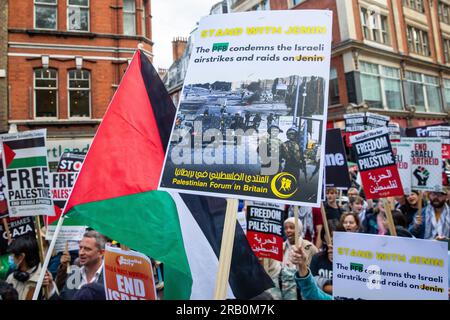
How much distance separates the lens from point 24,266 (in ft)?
13.4

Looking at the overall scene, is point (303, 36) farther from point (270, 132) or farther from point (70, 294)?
Result: point (70, 294)

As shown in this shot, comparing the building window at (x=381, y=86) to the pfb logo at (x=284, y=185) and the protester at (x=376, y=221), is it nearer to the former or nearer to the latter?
the protester at (x=376, y=221)

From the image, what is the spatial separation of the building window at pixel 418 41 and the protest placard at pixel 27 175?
2675 centimetres

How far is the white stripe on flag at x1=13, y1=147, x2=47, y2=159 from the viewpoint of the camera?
4.07 metres

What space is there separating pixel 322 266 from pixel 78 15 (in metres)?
16.2

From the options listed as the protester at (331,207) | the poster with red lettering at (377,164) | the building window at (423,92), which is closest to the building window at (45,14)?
the protester at (331,207)

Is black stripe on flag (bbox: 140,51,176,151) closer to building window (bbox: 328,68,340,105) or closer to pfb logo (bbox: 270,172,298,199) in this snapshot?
pfb logo (bbox: 270,172,298,199)

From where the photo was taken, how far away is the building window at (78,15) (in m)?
16.0

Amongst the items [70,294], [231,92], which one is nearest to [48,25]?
[70,294]

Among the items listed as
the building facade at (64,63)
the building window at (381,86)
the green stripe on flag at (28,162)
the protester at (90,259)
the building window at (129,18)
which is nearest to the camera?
the protester at (90,259)

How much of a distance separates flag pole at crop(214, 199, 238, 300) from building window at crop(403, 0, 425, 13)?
1113 inches

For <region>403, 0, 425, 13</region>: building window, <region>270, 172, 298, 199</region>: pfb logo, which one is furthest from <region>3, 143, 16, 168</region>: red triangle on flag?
<region>403, 0, 425, 13</region>: building window

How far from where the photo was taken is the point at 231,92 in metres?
2.25

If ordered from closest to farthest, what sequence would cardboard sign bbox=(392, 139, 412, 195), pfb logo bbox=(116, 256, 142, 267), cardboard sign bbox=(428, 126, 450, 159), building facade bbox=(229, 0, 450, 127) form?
1. pfb logo bbox=(116, 256, 142, 267)
2. cardboard sign bbox=(392, 139, 412, 195)
3. cardboard sign bbox=(428, 126, 450, 159)
4. building facade bbox=(229, 0, 450, 127)
